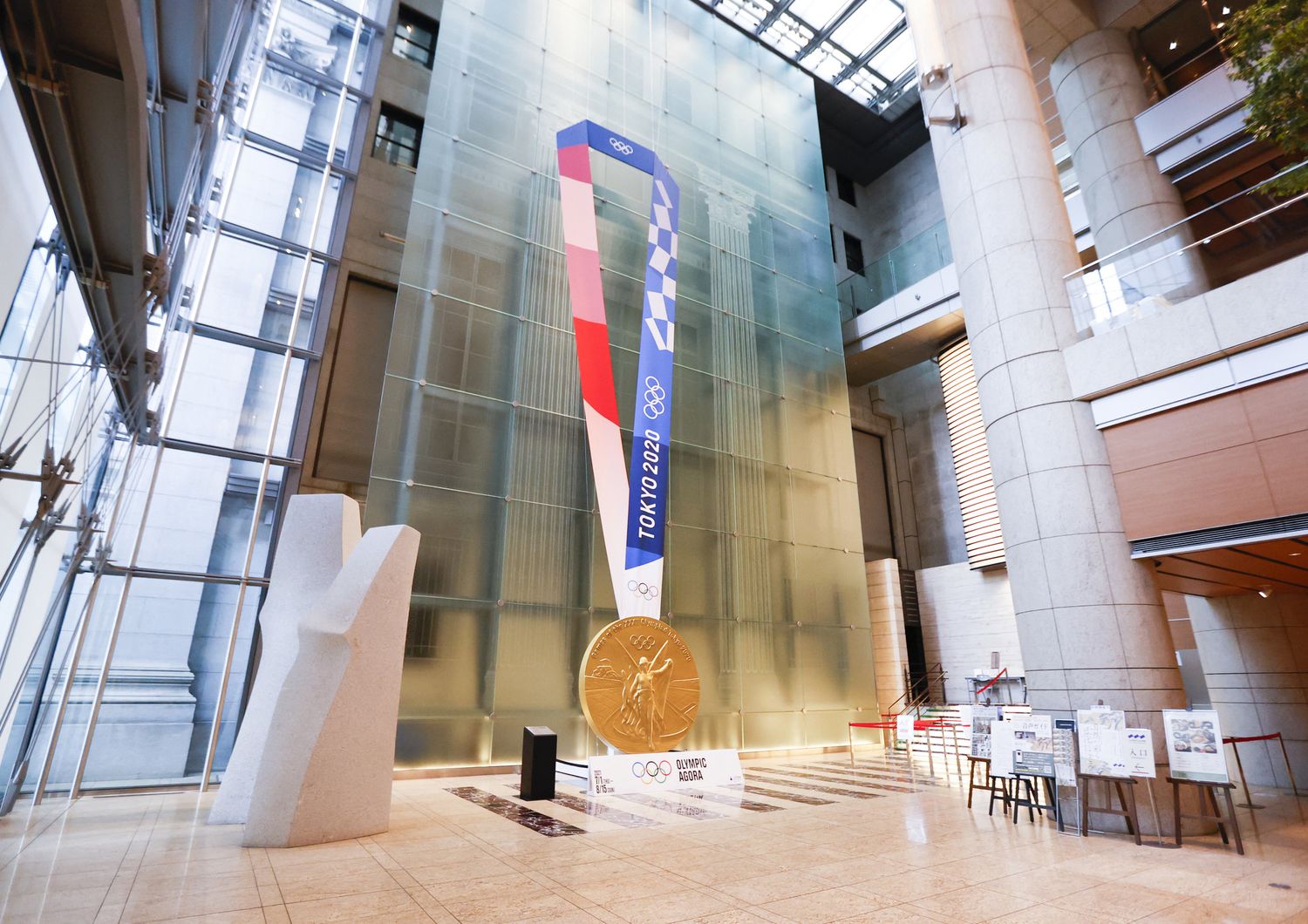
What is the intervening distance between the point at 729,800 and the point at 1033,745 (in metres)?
3.22

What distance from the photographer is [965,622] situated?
1745 cm

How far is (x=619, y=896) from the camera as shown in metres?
4.04

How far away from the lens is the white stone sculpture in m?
5.29

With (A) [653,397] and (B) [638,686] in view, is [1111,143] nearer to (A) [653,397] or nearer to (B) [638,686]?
(A) [653,397]

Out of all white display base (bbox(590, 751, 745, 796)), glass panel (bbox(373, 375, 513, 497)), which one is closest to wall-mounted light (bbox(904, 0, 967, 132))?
glass panel (bbox(373, 375, 513, 497))

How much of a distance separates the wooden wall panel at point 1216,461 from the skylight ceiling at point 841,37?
15.0 metres

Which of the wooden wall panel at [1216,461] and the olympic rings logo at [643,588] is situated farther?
the olympic rings logo at [643,588]

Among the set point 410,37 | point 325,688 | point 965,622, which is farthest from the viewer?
point 965,622

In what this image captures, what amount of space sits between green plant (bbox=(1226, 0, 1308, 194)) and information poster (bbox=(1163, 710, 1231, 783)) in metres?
5.24

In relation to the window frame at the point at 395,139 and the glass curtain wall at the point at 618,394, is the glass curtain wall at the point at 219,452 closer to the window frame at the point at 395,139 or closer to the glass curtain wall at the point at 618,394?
the window frame at the point at 395,139

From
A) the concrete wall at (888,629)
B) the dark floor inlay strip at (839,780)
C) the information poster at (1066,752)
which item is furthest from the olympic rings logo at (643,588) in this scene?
the concrete wall at (888,629)

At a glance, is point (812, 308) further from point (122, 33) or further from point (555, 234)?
point (122, 33)

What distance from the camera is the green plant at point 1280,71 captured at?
20.9 feet

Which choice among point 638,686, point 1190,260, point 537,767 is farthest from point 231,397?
point 1190,260
